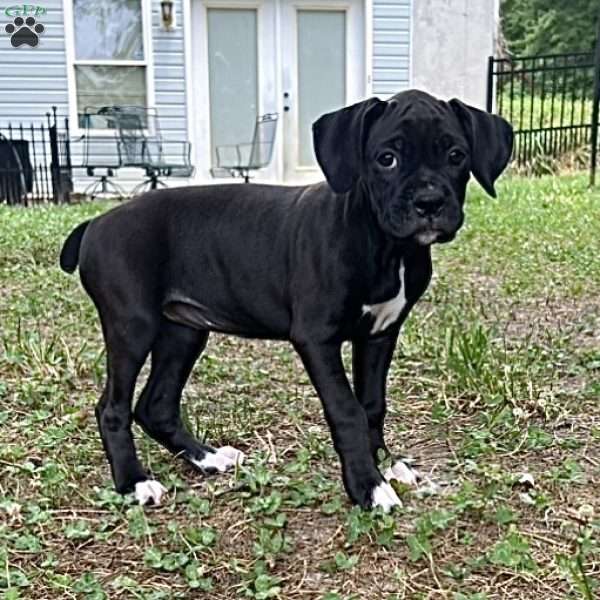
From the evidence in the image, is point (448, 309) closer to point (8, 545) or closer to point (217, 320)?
point (217, 320)

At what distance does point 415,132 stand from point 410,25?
421 inches

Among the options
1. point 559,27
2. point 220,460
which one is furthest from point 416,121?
point 559,27

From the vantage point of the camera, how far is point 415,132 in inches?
84.4

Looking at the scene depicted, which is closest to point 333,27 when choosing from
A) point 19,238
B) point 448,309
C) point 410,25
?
point 410,25

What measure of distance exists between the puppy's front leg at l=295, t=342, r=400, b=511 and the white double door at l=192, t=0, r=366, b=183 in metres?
9.93

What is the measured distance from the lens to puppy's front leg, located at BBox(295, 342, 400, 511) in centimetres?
230

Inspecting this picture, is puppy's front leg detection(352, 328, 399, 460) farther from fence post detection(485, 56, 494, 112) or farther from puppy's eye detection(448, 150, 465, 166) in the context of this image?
fence post detection(485, 56, 494, 112)

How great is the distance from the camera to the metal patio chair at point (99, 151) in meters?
11.3

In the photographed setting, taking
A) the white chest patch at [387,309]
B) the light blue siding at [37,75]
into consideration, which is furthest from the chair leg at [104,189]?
the white chest patch at [387,309]

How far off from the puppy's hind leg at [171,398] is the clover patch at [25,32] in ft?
31.7

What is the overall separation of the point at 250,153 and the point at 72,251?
8.84 m

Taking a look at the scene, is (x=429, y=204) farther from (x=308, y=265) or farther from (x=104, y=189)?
(x=104, y=189)

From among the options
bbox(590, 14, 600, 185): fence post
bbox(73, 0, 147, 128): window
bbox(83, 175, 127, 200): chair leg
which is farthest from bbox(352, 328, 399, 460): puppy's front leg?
bbox(73, 0, 147, 128): window

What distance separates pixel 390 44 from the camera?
1210 centimetres
